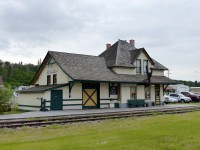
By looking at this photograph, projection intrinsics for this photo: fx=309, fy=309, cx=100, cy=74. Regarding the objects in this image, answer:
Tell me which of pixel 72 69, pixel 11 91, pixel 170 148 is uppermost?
pixel 72 69

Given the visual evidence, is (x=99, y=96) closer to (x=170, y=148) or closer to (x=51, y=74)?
(x=51, y=74)

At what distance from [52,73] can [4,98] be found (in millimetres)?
7723

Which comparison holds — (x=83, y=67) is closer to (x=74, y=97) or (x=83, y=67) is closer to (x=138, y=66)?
(x=74, y=97)

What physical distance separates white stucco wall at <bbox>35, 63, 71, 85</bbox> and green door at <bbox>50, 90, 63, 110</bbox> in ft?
5.68

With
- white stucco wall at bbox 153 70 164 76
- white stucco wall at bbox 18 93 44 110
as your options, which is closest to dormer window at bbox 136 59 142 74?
white stucco wall at bbox 153 70 164 76

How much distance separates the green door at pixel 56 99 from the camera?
28.6m

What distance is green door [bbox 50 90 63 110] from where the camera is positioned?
28.6 meters

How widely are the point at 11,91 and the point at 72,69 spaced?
21.4 feet

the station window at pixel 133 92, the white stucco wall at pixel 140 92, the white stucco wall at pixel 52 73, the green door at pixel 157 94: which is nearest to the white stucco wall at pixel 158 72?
the green door at pixel 157 94

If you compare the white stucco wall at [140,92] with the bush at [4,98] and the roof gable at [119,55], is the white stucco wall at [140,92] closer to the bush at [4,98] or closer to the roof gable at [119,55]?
the roof gable at [119,55]

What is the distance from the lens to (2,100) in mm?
25938

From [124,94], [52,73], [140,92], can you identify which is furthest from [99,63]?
[140,92]

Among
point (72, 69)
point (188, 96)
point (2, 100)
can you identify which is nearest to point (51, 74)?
point (72, 69)

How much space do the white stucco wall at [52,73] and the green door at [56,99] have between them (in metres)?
1.73
